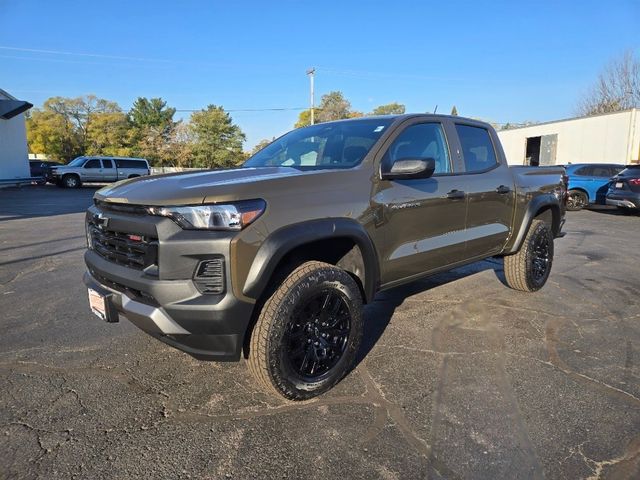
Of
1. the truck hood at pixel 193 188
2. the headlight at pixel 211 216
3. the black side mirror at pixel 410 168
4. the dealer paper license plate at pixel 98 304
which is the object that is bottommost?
the dealer paper license plate at pixel 98 304

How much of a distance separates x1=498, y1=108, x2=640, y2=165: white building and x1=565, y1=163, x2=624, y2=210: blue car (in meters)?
3.73

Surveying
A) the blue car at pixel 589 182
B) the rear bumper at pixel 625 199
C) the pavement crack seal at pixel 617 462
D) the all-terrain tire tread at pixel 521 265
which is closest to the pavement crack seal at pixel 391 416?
the pavement crack seal at pixel 617 462

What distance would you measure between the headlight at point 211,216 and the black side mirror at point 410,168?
1194mm

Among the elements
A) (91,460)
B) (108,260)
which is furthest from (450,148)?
(91,460)

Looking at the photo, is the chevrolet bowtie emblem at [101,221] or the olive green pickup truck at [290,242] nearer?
the olive green pickup truck at [290,242]

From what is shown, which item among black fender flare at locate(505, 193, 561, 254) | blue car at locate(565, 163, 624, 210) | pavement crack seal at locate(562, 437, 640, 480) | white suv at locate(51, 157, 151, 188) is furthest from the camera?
white suv at locate(51, 157, 151, 188)

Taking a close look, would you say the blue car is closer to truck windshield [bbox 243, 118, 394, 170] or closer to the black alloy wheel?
truck windshield [bbox 243, 118, 394, 170]

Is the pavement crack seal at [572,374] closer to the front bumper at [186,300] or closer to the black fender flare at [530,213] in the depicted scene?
the black fender flare at [530,213]

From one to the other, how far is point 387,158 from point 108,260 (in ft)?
6.78

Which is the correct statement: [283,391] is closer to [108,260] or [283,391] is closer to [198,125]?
[108,260]

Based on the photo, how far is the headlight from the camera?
96.6 inches

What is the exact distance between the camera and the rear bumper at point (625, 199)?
492 inches

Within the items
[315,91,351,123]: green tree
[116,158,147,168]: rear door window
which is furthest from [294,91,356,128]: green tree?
[116,158,147,168]: rear door window

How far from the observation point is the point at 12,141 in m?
26.8
